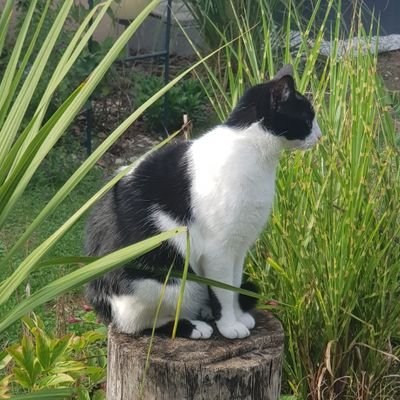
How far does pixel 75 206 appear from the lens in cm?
479

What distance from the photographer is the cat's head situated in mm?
2455

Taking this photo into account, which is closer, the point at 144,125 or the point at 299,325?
the point at 299,325

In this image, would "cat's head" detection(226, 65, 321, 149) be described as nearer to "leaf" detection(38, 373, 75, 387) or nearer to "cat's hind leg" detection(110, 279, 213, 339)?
"cat's hind leg" detection(110, 279, 213, 339)

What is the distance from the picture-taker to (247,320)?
2.63 meters

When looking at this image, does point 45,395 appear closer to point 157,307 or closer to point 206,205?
point 157,307

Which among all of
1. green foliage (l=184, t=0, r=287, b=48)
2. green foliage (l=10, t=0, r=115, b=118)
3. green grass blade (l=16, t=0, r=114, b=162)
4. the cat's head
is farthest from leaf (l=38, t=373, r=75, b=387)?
green foliage (l=184, t=0, r=287, b=48)

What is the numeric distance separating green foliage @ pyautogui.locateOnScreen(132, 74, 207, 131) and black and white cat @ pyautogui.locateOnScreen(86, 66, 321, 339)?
3362 millimetres

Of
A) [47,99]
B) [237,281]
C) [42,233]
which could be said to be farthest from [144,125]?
[47,99]

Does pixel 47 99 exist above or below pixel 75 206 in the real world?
above

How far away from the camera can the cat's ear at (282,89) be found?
2.43m

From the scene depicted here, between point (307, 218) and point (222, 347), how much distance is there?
81 cm

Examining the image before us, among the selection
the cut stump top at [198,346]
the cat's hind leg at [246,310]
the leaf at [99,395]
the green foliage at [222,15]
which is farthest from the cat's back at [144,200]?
the green foliage at [222,15]

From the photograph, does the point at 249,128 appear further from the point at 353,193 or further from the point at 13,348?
the point at 13,348

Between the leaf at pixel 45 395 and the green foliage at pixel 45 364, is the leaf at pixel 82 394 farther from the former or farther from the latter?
the leaf at pixel 45 395
